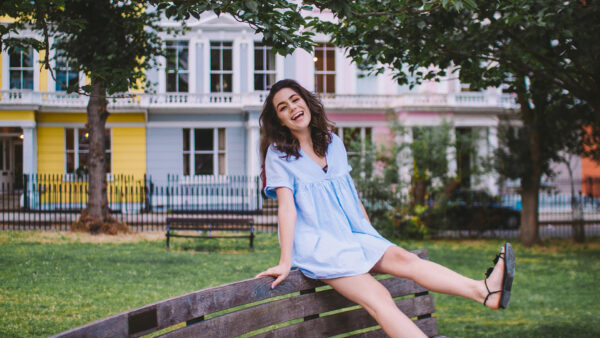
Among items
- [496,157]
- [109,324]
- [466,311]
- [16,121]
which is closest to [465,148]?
[496,157]

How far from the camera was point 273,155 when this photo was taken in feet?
10.4

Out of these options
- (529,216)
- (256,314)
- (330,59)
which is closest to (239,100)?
(330,59)

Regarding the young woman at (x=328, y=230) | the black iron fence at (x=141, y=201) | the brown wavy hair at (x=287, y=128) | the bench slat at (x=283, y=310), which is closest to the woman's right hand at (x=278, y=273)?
the young woman at (x=328, y=230)

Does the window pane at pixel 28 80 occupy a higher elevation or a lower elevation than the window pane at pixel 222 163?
higher

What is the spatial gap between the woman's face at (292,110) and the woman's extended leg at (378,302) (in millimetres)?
957

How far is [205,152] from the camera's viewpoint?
22797 millimetres

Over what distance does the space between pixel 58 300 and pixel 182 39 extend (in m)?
17.4

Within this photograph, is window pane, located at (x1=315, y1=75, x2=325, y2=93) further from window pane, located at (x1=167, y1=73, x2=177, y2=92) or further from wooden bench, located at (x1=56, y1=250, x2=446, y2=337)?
wooden bench, located at (x1=56, y1=250, x2=446, y2=337)

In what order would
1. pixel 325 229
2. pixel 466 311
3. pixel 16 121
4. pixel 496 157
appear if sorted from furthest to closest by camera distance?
1. pixel 16 121
2. pixel 496 157
3. pixel 466 311
4. pixel 325 229

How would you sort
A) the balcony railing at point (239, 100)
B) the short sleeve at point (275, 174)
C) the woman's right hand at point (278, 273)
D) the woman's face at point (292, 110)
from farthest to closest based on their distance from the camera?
the balcony railing at point (239, 100) < the woman's face at point (292, 110) < the short sleeve at point (275, 174) < the woman's right hand at point (278, 273)

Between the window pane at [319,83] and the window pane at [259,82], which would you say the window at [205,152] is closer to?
the window pane at [259,82]

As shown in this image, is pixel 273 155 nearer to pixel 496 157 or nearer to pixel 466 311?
pixel 466 311

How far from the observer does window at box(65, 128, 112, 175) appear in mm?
22438

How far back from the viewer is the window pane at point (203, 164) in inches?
899
